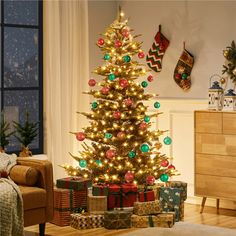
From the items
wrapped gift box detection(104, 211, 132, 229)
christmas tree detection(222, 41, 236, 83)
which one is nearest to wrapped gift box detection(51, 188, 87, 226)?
wrapped gift box detection(104, 211, 132, 229)

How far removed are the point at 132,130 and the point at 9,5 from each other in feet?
7.30

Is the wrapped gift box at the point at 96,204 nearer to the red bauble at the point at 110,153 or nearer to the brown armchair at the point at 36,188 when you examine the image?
the red bauble at the point at 110,153

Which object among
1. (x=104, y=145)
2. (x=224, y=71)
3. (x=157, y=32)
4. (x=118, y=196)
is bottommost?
(x=118, y=196)

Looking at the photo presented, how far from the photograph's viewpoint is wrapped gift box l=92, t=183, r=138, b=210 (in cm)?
730

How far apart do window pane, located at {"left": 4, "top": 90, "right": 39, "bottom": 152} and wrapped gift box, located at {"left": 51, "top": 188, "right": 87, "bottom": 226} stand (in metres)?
1.52

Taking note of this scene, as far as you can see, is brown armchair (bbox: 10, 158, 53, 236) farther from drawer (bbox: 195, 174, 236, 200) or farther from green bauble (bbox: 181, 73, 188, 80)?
green bauble (bbox: 181, 73, 188, 80)

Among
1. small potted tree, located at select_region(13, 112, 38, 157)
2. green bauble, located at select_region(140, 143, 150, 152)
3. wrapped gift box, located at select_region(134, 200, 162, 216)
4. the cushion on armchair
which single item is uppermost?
small potted tree, located at select_region(13, 112, 38, 157)

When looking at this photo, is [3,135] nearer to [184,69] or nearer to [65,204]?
[65,204]

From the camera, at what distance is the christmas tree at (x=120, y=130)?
7621 millimetres

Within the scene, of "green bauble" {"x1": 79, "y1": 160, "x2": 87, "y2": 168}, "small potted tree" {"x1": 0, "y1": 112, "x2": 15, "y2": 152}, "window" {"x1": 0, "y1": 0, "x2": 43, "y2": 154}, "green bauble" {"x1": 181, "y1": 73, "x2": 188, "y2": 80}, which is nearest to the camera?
"green bauble" {"x1": 79, "y1": 160, "x2": 87, "y2": 168}

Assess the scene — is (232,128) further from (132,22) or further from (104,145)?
(132,22)

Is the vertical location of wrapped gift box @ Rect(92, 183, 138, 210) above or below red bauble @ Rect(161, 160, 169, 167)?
below

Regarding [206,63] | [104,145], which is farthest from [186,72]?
[104,145]

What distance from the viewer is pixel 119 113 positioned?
7598 millimetres
